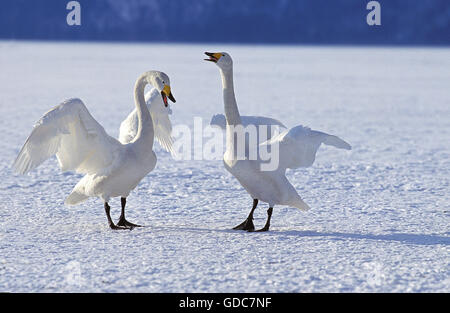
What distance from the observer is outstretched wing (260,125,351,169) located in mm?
4895

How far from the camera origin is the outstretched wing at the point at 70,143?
457cm

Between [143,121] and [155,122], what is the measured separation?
0.82 m

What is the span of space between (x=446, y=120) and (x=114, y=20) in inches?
3758

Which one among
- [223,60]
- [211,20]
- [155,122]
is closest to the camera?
[223,60]

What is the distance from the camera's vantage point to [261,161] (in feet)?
15.8

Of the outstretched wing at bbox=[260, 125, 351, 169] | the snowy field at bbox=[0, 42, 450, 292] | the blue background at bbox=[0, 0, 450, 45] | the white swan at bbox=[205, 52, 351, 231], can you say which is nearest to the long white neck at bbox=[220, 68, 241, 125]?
the white swan at bbox=[205, 52, 351, 231]

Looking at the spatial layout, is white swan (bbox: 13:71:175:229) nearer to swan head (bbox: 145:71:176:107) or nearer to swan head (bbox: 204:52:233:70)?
swan head (bbox: 145:71:176:107)

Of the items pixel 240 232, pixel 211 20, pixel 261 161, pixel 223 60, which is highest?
pixel 211 20

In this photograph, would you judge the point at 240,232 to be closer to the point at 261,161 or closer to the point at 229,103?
the point at 261,161

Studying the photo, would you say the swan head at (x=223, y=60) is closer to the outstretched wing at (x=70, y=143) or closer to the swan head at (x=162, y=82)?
the swan head at (x=162, y=82)

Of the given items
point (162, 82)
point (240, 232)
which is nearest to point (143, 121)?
point (162, 82)

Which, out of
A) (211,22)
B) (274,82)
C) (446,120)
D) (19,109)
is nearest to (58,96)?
(19,109)

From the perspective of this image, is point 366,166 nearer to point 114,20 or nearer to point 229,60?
point 229,60

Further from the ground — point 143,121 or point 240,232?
point 143,121
